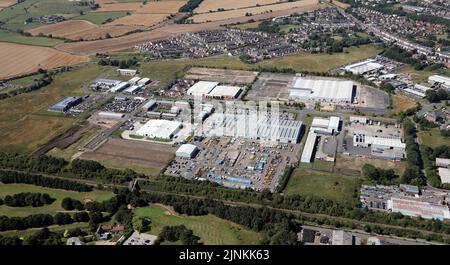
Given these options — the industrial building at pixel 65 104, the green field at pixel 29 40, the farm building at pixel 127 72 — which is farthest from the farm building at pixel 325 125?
the green field at pixel 29 40

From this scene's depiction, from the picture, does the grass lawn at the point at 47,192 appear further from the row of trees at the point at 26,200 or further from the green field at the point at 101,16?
the green field at the point at 101,16

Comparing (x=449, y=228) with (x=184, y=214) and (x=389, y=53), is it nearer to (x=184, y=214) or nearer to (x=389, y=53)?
(x=184, y=214)

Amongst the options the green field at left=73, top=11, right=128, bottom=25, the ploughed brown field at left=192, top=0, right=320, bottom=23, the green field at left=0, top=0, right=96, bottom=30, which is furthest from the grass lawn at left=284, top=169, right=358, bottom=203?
the green field at left=0, top=0, right=96, bottom=30

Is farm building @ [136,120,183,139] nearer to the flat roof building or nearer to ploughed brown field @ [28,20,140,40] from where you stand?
the flat roof building

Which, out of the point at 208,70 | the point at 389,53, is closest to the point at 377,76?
the point at 389,53

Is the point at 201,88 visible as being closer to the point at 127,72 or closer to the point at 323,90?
the point at 127,72

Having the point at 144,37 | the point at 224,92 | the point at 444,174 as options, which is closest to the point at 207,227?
the point at 444,174

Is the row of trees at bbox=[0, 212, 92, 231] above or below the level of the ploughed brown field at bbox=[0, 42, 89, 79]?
below
